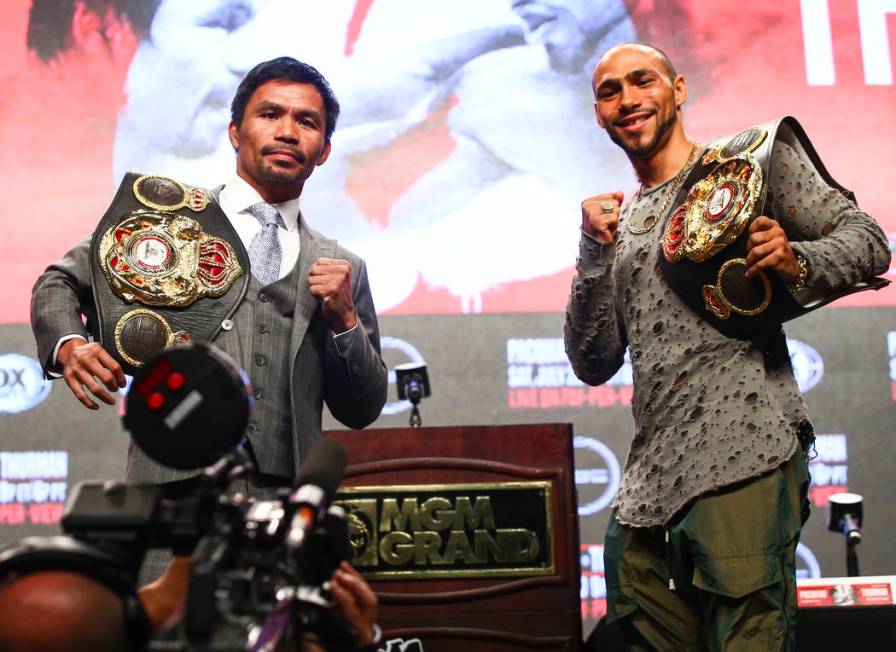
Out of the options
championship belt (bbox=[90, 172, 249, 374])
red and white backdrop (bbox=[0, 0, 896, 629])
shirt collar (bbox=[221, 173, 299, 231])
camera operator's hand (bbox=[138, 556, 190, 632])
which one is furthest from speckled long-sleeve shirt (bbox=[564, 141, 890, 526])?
red and white backdrop (bbox=[0, 0, 896, 629])

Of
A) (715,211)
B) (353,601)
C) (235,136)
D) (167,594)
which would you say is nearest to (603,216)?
(715,211)

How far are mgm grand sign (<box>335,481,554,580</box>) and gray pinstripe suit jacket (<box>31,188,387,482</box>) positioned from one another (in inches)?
14.7

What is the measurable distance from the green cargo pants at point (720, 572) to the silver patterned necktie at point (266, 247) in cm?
90

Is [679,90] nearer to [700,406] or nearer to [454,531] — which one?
[700,406]

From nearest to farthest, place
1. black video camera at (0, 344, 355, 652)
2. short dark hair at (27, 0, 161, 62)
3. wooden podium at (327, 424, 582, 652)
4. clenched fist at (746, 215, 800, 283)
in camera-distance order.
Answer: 1. black video camera at (0, 344, 355, 652)
2. clenched fist at (746, 215, 800, 283)
3. wooden podium at (327, 424, 582, 652)
4. short dark hair at (27, 0, 161, 62)

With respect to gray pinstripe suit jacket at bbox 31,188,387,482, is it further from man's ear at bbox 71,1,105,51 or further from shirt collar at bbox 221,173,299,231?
man's ear at bbox 71,1,105,51

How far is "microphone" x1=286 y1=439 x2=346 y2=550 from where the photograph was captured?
946mm

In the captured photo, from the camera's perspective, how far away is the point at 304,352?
208 centimetres

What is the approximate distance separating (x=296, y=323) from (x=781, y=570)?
1034 millimetres

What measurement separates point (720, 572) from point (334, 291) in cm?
89

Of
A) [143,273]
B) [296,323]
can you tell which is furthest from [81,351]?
[296,323]

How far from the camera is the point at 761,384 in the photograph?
201 centimetres

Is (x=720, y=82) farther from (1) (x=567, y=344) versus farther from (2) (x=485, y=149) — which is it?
(1) (x=567, y=344)

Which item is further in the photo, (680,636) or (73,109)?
(73,109)
